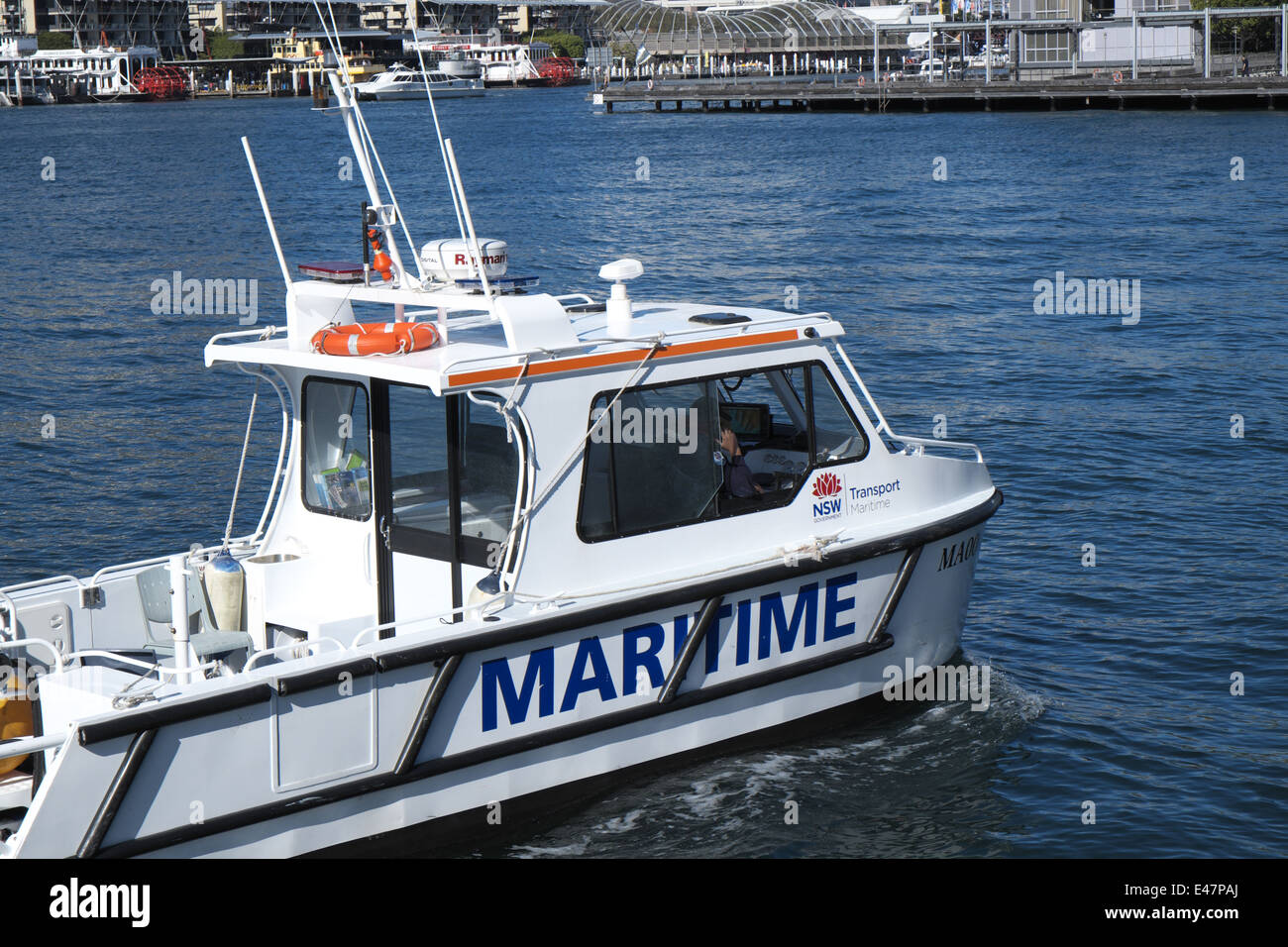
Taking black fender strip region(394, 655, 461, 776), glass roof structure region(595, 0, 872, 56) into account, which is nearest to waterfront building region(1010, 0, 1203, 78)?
glass roof structure region(595, 0, 872, 56)

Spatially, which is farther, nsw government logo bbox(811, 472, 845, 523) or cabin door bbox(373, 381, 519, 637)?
nsw government logo bbox(811, 472, 845, 523)

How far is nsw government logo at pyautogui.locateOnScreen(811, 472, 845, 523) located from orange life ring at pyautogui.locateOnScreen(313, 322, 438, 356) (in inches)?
101

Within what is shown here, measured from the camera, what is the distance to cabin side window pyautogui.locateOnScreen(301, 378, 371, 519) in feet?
30.3

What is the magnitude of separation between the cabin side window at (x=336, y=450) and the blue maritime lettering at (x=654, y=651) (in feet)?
4.90

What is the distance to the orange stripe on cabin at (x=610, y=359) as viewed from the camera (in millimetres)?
8375

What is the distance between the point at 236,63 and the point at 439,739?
16855cm

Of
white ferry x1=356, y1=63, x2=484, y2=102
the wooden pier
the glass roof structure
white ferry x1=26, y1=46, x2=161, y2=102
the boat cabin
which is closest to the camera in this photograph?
the boat cabin

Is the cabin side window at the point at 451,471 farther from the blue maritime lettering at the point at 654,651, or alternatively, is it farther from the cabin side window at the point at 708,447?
the blue maritime lettering at the point at 654,651

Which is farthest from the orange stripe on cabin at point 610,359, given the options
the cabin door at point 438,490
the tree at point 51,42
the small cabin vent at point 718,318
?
the tree at point 51,42
